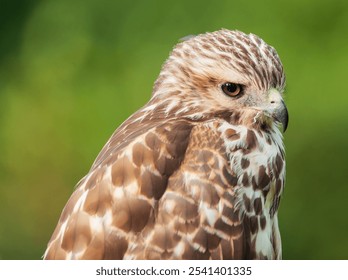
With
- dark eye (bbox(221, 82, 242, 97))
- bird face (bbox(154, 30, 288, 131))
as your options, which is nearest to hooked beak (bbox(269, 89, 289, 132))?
bird face (bbox(154, 30, 288, 131))

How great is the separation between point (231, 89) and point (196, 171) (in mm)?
369

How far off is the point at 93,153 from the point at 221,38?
2277 mm

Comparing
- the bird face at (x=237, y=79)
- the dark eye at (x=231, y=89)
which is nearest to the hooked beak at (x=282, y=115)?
the bird face at (x=237, y=79)

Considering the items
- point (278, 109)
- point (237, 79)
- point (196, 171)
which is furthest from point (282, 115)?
point (196, 171)

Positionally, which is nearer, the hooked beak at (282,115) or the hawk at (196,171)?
the hawk at (196,171)

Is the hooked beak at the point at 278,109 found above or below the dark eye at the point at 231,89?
below

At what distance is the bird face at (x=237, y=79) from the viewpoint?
3.89 m

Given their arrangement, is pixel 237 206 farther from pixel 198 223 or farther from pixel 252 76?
pixel 252 76

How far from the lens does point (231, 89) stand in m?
3.93

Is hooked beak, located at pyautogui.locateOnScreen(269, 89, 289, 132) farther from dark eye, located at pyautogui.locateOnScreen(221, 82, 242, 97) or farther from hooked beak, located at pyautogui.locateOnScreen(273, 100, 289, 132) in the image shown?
dark eye, located at pyautogui.locateOnScreen(221, 82, 242, 97)

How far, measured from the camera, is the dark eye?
154 inches

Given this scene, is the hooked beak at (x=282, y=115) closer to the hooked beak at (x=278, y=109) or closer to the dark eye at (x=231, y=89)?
the hooked beak at (x=278, y=109)

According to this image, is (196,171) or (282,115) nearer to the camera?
(196,171)

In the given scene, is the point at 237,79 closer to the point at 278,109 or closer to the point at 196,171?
the point at 278,109
